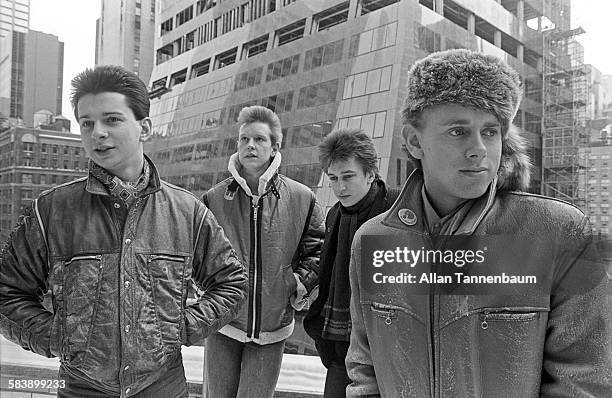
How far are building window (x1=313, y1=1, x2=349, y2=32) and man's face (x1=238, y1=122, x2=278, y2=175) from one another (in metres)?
0.50

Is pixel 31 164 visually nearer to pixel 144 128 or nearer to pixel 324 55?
pixel 144 128

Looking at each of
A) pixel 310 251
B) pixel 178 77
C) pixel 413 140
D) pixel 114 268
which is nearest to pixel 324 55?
pixel 178 77

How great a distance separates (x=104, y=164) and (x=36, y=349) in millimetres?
455

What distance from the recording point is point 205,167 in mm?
2127

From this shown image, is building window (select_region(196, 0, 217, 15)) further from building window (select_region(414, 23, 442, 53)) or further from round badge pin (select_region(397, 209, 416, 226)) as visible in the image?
round badge pin (select_region(397, 209, 416, 226))

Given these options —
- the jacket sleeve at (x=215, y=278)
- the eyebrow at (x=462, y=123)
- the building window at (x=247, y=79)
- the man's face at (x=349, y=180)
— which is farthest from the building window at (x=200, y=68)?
the eyebrow at (x=462, y=123)

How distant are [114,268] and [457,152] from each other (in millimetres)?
809

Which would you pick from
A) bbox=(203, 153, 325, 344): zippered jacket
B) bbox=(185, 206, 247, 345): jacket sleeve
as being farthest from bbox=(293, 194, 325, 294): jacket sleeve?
bbox=(185, 206, 247, 345): jacket sleeve

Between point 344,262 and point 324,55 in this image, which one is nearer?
point 344,262

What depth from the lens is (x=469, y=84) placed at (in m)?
0.95

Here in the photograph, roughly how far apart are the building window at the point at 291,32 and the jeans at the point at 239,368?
1.20 m

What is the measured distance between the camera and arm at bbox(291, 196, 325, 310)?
1.66m

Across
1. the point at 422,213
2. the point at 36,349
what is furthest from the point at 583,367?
the point at 36,349

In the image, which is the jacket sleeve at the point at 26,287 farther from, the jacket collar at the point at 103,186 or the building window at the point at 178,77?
the building window at the point at 178,77
